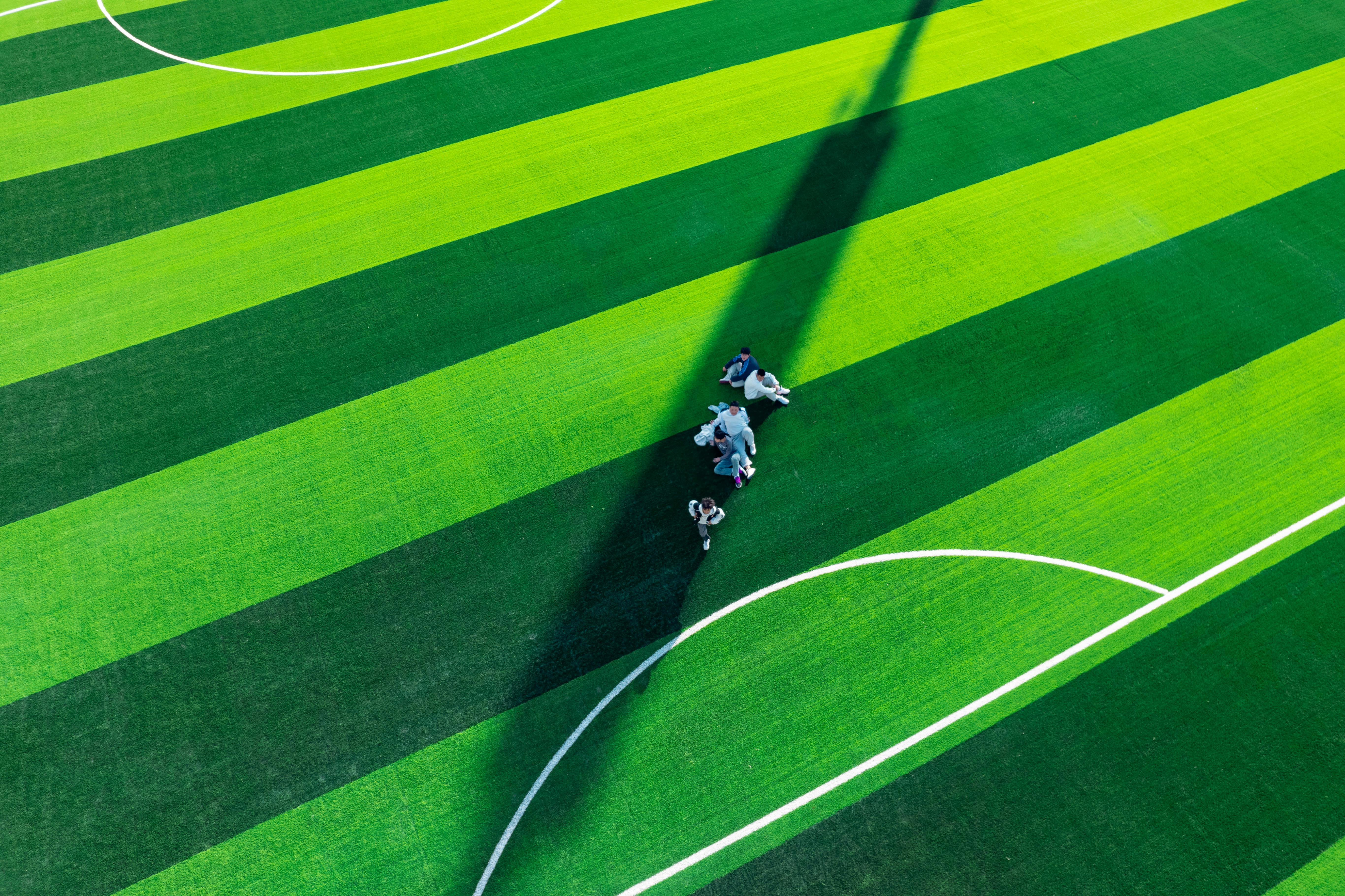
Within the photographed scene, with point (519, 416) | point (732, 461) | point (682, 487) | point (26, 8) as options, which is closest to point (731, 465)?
point (732, 461)

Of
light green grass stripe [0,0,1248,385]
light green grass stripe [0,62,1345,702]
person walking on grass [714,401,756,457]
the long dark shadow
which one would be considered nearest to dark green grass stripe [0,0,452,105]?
light green grass stripe [0,0,1248,385]

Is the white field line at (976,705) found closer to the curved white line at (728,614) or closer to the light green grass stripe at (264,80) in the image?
the curved white line at (728,614)

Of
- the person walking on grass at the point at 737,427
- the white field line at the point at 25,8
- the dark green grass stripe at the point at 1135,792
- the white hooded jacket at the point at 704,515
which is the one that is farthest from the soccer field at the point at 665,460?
the white field line at the point at 25,8

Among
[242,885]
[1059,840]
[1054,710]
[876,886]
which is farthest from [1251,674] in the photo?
[242,885]

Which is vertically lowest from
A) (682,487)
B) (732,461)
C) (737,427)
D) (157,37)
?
(682,487)

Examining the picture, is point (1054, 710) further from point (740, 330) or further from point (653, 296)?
point (653, 296)

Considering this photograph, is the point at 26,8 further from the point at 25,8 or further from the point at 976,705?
the point at 976,705

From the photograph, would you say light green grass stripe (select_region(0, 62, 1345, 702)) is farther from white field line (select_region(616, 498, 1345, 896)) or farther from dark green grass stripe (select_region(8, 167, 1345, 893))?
white field line (select_region(616, 498, 1345, 896))

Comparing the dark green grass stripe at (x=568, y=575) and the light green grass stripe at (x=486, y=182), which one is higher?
the light green grass stripe at (x=486, y=182)
